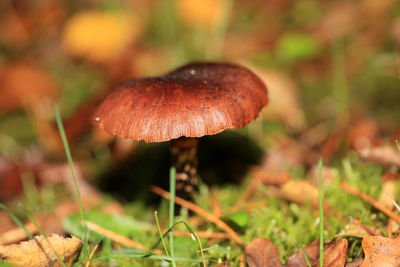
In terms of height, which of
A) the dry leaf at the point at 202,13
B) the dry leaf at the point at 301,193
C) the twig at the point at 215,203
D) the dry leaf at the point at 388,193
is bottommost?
the twig at the point at 215,203

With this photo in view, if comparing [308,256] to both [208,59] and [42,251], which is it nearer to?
[42,251]

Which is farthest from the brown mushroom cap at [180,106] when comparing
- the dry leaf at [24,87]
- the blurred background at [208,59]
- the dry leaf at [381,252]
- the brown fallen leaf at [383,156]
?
the dry leaf at [24,87]

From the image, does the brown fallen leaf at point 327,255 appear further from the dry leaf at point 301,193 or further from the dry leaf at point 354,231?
the dry leaf at point 301,193

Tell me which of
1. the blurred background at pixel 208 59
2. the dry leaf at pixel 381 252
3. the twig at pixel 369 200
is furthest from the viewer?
the blurred background at pixel 208 59

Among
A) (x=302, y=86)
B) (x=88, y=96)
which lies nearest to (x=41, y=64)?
(x=88, y=96)

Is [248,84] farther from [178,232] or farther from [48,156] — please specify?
[48,156]

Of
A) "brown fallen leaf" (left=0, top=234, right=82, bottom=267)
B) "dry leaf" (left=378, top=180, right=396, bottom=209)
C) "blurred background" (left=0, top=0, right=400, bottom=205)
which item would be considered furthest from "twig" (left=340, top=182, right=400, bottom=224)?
"brown fallen leaf" (left=0, top=234, right=82, bottom=267)
